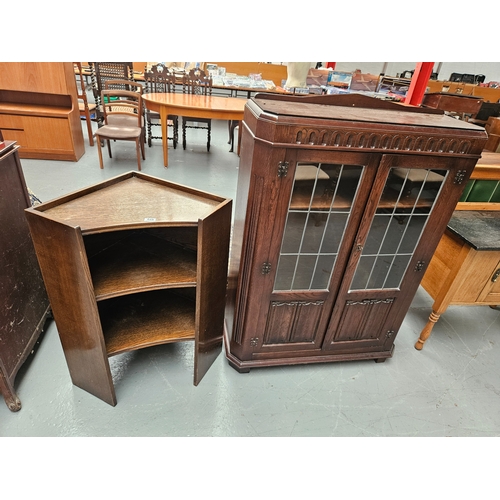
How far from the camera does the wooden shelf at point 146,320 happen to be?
1.64 meters

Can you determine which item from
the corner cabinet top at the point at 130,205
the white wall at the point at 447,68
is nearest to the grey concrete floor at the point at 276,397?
the corner cabinet top at the point at 130,205

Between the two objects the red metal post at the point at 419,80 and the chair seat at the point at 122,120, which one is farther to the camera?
the chair seat at the point at 122,120

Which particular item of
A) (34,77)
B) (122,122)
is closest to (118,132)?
(122,122)

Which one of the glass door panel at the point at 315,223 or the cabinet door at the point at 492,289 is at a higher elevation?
the glass door panel at the point at 315,223

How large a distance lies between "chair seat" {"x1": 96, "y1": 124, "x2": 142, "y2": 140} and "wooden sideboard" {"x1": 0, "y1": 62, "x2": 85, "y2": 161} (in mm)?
469

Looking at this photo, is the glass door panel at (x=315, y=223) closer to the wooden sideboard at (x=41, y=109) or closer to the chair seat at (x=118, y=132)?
the chair seat at (x=118, y=132)

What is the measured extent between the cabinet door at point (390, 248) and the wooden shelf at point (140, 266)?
84 centimetres

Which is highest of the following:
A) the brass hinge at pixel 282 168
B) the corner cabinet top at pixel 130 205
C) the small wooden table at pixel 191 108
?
the brass hinge at pixel 282 168

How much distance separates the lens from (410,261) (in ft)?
5.63

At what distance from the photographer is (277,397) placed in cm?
181

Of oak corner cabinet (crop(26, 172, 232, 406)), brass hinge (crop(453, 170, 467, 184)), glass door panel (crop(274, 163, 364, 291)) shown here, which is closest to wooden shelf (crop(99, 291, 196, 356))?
oak corner cabinet (crop(26, 172, 232, 406))

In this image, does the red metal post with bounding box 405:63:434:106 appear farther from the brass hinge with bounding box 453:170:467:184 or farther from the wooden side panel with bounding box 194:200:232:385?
the wooden side panel with bounding box 194:200:232:385

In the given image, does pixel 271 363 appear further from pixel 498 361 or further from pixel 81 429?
pixel 498 361

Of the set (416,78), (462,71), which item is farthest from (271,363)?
(462,71)
